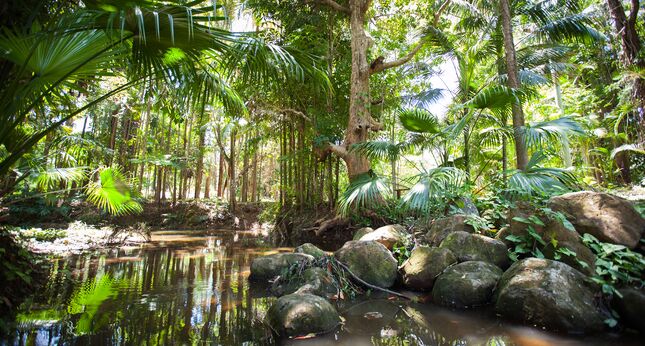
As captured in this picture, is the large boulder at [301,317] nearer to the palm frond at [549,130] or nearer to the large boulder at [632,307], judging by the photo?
the large boulder at [632,307]

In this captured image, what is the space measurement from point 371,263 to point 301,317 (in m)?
1.88

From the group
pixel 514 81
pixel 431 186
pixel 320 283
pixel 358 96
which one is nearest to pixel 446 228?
pixel 431 186

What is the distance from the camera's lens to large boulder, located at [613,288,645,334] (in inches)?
113

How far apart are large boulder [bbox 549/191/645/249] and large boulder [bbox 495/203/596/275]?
20 centimetres

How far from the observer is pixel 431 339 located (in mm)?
2795

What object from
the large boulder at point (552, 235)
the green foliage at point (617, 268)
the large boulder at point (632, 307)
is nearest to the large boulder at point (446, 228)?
the large boulder at point (552, 235)

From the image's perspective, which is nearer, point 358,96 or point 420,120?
point 420,120

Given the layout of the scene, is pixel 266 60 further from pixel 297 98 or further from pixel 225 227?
pixel 225 227

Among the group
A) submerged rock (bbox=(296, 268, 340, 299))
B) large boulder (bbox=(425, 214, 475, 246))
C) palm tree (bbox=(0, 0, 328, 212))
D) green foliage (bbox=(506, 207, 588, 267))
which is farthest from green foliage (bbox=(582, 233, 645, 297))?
palm tree (bbox=(0, 0, 328, 212))

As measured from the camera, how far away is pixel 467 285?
3.70 metres

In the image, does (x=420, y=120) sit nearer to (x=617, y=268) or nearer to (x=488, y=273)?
(x=488, y=273)

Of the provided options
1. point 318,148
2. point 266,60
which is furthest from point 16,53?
point 318,148

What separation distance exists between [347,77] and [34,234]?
953 centimetres

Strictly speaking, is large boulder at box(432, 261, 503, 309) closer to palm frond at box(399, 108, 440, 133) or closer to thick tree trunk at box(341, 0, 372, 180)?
palm frond at box(399, 108, 440, 133)
